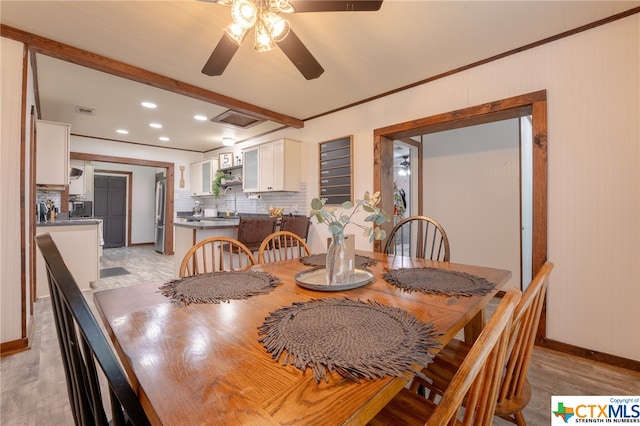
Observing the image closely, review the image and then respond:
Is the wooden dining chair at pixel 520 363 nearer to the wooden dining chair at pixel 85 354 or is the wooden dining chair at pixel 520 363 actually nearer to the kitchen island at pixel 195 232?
the wooden dining chair at pixel 85 354

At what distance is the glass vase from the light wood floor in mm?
1153

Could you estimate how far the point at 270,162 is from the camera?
4379 mm

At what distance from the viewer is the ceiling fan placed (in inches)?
59.6

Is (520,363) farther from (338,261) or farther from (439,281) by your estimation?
(338,261)

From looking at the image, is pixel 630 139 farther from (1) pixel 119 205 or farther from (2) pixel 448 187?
(1) pixel 119 205

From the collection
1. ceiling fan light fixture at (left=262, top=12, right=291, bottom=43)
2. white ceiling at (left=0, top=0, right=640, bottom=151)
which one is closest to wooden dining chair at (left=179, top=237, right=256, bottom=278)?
ceiling fan light fixture at (left=262, top=12, right=291, bottom=43)

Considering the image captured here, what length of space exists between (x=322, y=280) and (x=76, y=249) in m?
3.82

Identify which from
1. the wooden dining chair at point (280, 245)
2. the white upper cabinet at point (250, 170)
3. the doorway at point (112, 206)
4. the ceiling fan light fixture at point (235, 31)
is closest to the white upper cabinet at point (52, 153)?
the white upper cabinet at point (250, 170)

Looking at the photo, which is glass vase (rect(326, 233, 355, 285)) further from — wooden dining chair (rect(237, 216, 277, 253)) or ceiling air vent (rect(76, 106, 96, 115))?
ceiling air vent (rect(76, 106, 96, 115))

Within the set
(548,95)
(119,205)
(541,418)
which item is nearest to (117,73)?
(548,95)

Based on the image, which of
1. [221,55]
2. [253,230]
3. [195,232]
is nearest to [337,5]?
[221,55]

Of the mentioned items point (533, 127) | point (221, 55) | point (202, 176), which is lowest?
point (533, 127)

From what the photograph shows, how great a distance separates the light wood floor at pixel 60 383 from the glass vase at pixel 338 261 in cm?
115

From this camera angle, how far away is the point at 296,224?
371cm
